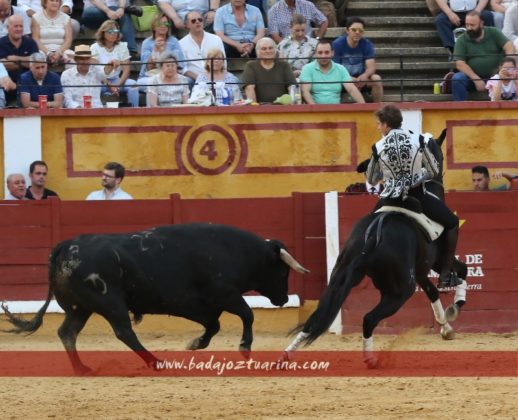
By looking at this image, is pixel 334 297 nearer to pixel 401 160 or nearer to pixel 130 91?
pixel 401 160

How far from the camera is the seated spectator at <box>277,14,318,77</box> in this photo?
13031 mm

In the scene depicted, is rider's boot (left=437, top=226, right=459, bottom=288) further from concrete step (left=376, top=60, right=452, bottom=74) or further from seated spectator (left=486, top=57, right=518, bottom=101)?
concrete step (left=376, top=60, right=452, bottom=74)

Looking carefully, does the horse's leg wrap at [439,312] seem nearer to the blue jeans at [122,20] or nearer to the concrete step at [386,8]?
the blue jeans at [122,20]

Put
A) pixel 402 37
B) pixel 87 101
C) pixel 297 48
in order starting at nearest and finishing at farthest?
1. pixel 87 101
2. pixel 297 48
3. pixel 402 37

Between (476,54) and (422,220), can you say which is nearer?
(422,220)

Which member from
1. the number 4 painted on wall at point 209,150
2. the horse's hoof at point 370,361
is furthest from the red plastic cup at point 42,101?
the horse's hoof at point 370,361

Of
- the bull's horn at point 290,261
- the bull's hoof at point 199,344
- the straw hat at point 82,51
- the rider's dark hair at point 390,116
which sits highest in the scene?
the straw hat at point 82,51

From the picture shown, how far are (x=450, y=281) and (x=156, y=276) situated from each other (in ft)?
6.80

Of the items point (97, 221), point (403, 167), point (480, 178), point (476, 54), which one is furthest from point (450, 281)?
point (476, 54)

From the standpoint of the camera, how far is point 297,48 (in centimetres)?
1309

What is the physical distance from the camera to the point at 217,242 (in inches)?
364

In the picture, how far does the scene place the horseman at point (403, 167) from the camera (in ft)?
29.4

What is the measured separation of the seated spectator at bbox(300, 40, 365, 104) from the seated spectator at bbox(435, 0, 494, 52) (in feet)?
5.48

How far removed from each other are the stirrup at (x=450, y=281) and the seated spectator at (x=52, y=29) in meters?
5.11
